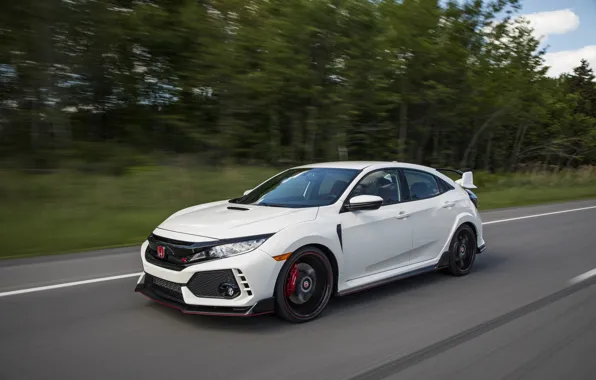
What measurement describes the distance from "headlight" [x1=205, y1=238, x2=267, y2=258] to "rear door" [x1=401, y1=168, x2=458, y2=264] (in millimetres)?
2252

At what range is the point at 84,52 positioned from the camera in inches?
675

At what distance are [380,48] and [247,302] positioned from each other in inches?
707

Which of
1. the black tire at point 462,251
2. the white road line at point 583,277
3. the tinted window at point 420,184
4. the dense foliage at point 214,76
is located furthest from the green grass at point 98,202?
the white road line at point 583,277

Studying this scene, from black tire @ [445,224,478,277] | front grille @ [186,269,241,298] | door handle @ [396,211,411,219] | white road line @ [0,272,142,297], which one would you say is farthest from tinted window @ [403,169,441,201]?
white road line @ [0,272,142,297]

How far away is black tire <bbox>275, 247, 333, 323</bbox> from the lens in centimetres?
495

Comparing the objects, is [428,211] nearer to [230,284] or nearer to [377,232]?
[377,232]

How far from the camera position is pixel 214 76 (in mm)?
18984

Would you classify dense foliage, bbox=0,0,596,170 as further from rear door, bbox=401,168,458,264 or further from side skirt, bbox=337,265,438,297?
side skirt, bbox=337,265,438,297

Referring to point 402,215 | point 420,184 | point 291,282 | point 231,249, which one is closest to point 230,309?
point 231,249

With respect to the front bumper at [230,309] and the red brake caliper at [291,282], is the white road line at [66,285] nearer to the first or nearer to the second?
the front bumper at [230,309]

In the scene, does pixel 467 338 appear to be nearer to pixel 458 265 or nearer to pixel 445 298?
pixel 445 298

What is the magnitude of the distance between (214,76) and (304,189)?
13.8m

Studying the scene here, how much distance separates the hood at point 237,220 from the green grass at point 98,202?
4.08 meters

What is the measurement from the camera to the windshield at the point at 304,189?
578 cm
